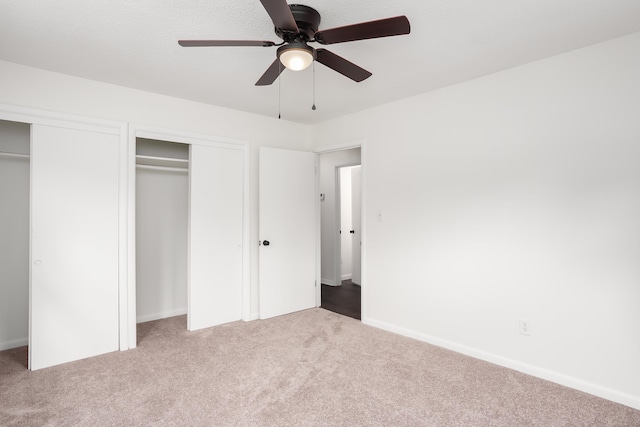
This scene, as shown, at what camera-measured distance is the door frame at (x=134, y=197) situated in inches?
127

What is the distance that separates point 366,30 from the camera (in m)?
1.64

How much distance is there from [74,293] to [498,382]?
3537 millimetres

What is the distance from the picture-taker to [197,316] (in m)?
3.69

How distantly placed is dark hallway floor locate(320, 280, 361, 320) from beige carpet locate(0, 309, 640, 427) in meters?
1.01

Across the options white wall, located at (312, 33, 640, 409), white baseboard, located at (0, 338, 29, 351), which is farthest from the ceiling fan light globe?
white baseboard, located at (0, 338, 29, 351)

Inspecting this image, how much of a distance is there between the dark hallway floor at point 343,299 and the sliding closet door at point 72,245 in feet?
8.23

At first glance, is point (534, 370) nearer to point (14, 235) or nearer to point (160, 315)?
point (160, 315)

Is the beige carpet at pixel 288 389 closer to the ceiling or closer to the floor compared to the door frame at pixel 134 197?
closer to the floor

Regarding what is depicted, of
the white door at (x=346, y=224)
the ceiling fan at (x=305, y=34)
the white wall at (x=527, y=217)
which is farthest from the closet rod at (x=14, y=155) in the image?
the white door at (x=346, y=224)

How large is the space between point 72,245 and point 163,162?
4.45 feet

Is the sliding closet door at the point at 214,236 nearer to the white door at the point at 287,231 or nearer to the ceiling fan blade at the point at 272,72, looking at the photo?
the white door at the point at 287,231

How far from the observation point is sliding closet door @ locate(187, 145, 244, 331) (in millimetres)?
3676

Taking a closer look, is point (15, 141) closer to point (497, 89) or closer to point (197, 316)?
point (197, 316)

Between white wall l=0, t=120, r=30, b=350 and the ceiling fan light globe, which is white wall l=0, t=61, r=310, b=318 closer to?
white wall l=0, t=120, r=30, b=350
